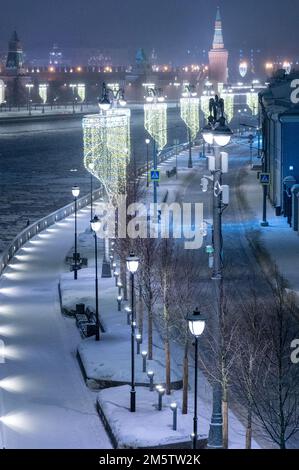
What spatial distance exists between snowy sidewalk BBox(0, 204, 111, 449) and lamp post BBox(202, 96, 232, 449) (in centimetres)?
191

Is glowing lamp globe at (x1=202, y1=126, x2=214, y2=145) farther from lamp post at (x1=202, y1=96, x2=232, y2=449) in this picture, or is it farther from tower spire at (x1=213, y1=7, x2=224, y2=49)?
tower spire at (x1=213, y1=7, x2=224, y2=49)

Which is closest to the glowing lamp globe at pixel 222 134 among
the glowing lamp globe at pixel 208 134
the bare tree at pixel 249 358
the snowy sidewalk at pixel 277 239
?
the glowing lamp globe at pixel 208 134

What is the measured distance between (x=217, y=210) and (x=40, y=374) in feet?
22.2

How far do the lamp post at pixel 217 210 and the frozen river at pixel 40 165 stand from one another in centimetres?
2472

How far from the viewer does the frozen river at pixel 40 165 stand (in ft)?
159

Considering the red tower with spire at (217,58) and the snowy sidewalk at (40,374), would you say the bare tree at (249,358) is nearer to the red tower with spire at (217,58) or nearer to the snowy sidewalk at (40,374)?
the snowy sidewalk at (40,374)

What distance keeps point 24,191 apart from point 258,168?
45.5ft

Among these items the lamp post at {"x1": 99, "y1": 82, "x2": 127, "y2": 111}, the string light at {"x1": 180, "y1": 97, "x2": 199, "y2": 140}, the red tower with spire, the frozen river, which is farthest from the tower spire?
the lamp post at {"x1": 99, "y1": 82, "x2": 127, "y2": 111}

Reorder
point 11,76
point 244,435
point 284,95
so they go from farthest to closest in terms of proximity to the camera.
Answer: point 11,76 → point 284,95 → point 244,435

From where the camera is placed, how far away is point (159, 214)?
1358 inches

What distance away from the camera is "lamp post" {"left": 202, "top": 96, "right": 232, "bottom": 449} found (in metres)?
11.3

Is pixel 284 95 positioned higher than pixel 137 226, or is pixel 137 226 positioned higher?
pixel 284 95

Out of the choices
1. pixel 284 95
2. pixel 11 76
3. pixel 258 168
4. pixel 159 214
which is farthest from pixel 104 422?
pixel 11 76

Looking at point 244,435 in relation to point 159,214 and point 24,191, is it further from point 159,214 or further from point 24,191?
point 24,191
